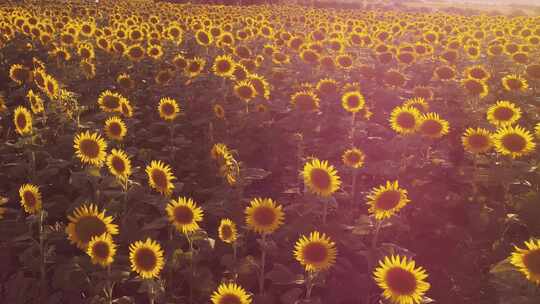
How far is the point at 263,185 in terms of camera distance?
6.67 m

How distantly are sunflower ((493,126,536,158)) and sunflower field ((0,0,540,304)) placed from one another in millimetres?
18

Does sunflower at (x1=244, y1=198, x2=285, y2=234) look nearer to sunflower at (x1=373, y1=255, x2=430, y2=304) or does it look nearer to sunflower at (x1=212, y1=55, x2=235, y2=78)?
sunflower at (x1=373, y1=255, x2=430, y2=304)

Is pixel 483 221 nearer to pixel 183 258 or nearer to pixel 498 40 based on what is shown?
pixel 183 258

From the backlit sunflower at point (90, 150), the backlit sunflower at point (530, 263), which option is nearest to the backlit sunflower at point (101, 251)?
the backlit sunflower at point (90, 150)

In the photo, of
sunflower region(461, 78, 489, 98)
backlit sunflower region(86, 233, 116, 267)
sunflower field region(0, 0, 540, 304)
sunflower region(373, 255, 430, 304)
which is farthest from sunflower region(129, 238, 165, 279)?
sunflower region(461, 78, 489, 98)

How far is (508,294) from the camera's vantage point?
335 cm

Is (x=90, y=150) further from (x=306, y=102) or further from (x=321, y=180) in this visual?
(x=306, y=102)

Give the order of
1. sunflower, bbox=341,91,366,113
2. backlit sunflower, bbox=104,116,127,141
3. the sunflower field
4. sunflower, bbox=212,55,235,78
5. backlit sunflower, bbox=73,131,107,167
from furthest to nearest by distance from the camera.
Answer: sunflower, bbox=212,55,235,78
sunflower, bbox=341,91,366,113
backlit sunflower, bbox=104,116,127,141
backlit sunflower, bbox=73,131,107,167
the sunflower field

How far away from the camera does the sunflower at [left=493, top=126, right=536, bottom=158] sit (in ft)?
17.0

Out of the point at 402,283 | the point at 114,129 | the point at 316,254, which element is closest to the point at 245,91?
the point at 114,129

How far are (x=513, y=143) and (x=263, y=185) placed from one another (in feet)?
11.3

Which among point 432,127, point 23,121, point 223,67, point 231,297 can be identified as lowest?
point 231,297

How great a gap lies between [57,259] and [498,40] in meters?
11.7

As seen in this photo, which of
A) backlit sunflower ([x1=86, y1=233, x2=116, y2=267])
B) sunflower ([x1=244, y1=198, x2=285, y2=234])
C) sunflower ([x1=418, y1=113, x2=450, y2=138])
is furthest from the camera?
sunflower ([x1=418, y1=113, x2=450, y2=138])
